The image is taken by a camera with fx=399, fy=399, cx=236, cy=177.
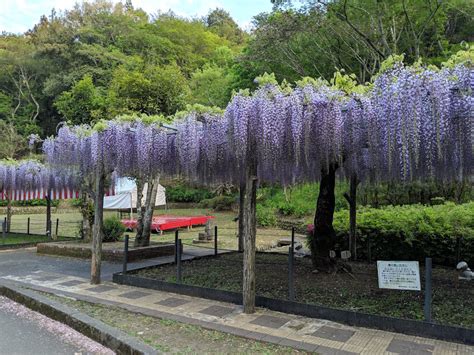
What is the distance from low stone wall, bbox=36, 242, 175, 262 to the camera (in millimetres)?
9781

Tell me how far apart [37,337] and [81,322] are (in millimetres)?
502

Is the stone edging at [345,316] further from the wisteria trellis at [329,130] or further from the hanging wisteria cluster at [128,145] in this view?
the hanging wisteria cluster at [128,145]

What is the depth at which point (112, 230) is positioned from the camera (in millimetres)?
12406

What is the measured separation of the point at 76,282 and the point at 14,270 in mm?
2354

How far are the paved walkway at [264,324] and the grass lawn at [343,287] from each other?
0.44 meters

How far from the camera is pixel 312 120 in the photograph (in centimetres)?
524

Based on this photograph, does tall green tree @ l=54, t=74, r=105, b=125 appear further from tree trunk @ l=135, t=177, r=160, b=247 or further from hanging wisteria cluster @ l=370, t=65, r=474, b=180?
hanging wisteria cluster @ l=370, t=65, r=474, b=180

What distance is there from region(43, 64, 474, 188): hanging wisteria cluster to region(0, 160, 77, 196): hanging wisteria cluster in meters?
8.89

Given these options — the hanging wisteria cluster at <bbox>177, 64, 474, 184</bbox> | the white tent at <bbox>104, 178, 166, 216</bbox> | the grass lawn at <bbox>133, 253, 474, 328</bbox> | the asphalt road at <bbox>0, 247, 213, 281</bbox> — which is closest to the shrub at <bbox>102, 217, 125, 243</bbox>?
the asphalt road at <bbox>0, 247, 213, 281</bbox>

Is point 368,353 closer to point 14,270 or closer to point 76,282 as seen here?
point 76,282

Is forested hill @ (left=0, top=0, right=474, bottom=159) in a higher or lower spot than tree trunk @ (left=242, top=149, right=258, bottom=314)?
higher

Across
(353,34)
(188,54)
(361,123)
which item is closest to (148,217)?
(361,123)

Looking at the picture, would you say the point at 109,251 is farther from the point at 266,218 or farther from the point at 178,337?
the point at 266,218

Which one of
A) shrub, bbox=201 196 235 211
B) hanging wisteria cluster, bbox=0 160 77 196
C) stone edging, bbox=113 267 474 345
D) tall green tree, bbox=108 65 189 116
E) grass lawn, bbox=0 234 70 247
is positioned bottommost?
grass lawn, bbox=0 234 70 247
